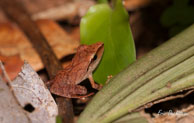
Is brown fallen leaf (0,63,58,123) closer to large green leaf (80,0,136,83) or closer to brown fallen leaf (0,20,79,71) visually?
large green leaf (80,0,136,83)

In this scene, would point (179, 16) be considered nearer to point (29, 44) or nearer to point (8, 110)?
point (29, 44)

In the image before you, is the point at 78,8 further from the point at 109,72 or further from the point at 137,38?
the point at 109,72

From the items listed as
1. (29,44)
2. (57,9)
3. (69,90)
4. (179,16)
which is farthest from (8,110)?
(57,9)

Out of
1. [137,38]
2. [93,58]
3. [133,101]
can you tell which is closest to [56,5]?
[137,38]

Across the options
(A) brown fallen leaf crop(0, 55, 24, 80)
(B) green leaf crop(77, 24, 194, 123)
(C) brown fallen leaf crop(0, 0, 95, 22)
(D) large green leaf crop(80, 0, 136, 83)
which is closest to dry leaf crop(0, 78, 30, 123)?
(B) green leaf crop(77, 24, 194, 123)

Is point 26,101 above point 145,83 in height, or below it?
above
